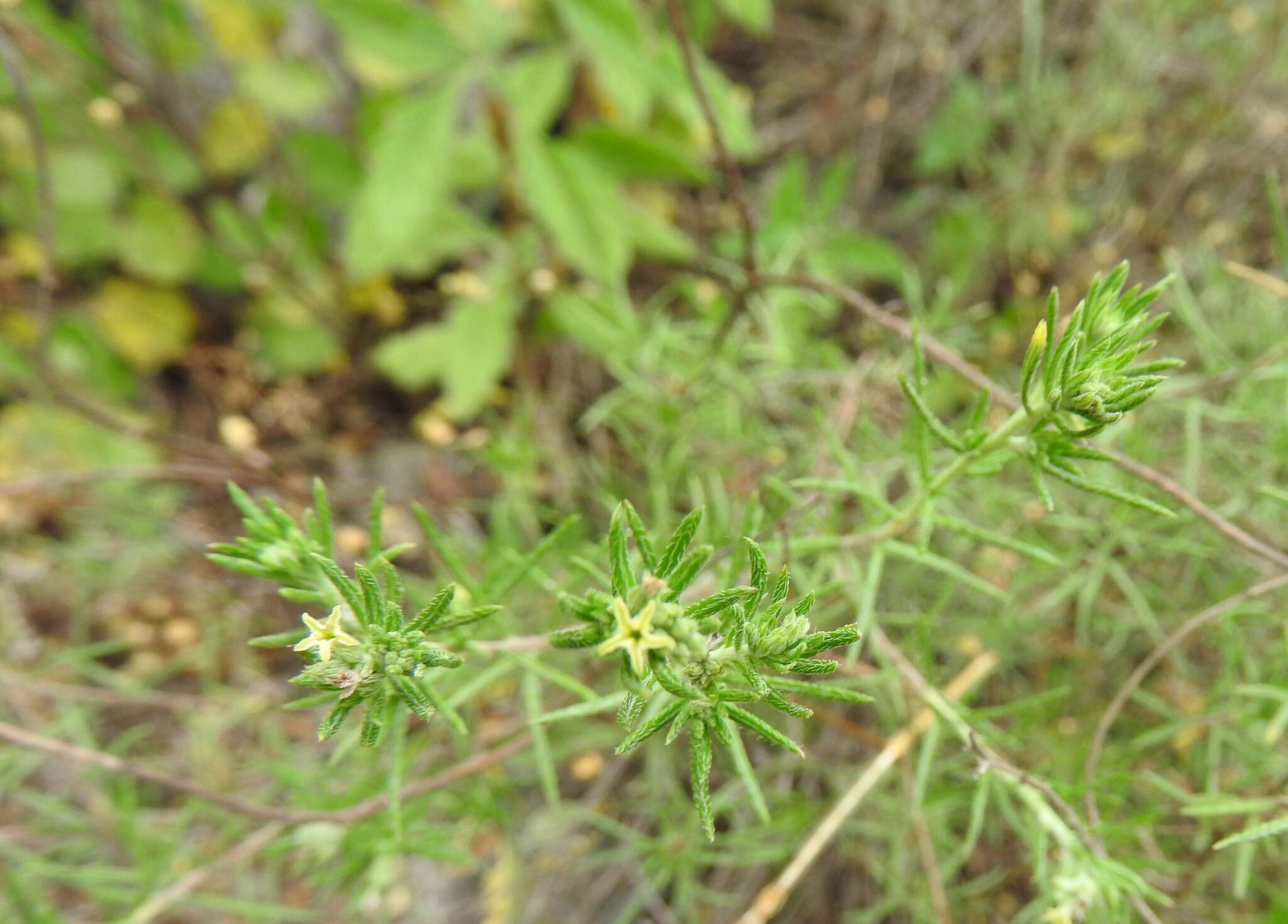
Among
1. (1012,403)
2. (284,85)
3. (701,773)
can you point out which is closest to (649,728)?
(701,773)

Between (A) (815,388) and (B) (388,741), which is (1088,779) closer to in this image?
(A) (815,388)

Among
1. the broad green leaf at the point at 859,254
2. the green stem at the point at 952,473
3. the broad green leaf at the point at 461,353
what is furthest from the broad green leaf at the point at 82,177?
the green stem at the point at 952,473

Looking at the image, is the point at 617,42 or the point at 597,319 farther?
the point at 617,42

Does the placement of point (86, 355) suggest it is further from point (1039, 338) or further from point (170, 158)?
point (1039, 338)

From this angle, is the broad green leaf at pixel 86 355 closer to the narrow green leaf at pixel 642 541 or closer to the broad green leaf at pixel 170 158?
the broad green leaf at pixel 170 158

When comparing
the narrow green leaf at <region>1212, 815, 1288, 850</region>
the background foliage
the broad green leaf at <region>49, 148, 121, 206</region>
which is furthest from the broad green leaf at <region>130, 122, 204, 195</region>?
the narrow green leaf at <region>1212, 815, 1288, 850</region>
